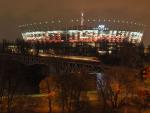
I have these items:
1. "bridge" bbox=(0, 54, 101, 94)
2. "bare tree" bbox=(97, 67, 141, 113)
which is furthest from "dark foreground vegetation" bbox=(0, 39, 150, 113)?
"bridge" bbox=(0, 54, 101, 94)

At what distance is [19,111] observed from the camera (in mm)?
19984

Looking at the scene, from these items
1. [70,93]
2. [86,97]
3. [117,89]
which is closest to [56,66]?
[70,93]

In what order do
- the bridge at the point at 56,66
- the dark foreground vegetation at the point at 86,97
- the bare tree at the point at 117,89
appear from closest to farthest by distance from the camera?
the dark foreground vegetation at the point at 86,97, the bare tree at the point at 117,89, the bridge at the point at 56,66

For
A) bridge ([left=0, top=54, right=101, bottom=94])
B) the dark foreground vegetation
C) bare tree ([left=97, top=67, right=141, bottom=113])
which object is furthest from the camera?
bridge ([left=0, top=54, right=101, bottom=94])

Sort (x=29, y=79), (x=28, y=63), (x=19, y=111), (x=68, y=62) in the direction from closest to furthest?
(x=19, y=111) → (x=68, y=62) → (x=29, y=79) → (x=28, y=63)

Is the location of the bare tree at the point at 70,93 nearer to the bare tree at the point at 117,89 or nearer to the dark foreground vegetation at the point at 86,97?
the dark foreground vegetation at the point at 86,97

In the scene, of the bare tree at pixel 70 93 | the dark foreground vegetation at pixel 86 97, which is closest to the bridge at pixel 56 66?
the bare tree at pixel 70 93

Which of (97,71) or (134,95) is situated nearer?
(134,95)

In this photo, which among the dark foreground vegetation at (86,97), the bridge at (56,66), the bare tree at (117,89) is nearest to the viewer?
the dark foreground vegetation at (86,97)

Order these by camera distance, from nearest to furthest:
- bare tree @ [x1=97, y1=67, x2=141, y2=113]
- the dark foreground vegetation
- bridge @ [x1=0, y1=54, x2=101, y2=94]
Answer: the dark foreground vegetation, bare tree @ [x1=97, y1=67, x2=141, y2=113], bridge @ [x1=0, y1=54, x2=101, y2=94]

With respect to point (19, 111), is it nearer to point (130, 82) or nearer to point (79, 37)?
point (130, 82)

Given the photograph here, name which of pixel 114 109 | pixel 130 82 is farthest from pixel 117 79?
pixel 114 109

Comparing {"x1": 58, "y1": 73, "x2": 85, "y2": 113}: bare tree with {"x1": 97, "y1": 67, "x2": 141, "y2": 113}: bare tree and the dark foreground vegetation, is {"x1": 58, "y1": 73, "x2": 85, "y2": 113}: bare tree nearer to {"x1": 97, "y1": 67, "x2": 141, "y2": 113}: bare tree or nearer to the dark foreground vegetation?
the dark foreground vegetation

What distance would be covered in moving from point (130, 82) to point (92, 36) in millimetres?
58140
